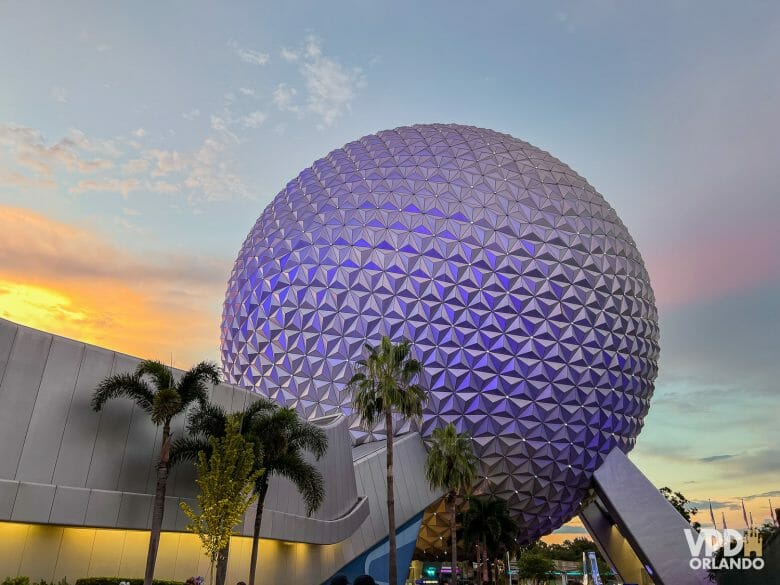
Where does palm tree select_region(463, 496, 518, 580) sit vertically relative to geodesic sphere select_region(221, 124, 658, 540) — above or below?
below

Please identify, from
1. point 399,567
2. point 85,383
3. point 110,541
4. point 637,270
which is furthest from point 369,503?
point 637,270

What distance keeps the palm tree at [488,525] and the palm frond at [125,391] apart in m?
19.1

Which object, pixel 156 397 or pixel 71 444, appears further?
pixel 156 397

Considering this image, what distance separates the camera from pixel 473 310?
31.4 m

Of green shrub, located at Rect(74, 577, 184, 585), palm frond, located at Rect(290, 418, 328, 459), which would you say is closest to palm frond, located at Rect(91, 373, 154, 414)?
green shrub, located at Rect(74, 577, 184, 585)

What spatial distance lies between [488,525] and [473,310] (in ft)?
34.9

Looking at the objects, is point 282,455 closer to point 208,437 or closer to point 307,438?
point 307,438

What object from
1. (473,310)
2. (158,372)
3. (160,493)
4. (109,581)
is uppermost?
(473,310)

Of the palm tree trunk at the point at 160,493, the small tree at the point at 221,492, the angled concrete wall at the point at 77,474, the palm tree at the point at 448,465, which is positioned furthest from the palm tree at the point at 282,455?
the palm tree at the point at 448,465

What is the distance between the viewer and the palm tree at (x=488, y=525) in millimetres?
29484

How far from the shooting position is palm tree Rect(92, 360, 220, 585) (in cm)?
1498

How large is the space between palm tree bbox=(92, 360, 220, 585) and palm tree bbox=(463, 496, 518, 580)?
708 inches

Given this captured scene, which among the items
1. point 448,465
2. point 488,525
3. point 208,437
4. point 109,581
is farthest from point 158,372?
point 488,525

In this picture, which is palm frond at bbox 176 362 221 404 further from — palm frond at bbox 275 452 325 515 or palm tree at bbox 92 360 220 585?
palm frond at bbox 275 452 325 515
